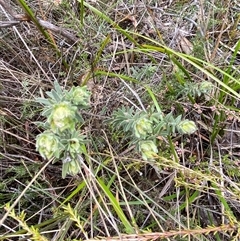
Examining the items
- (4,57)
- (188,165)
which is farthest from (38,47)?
(188,165)

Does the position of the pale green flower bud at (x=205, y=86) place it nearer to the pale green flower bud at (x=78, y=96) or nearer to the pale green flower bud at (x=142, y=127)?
the pale green flower bud at (x=142, y=127)

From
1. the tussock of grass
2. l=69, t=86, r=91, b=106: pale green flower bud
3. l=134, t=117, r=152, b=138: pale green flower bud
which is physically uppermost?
l=69, t=86, r=91, b=106: pale green flower bud

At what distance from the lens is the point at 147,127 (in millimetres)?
1134

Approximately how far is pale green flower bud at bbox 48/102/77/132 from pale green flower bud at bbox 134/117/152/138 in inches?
7.5

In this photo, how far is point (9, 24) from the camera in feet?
4.70

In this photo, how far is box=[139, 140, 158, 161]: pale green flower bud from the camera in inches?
44.6

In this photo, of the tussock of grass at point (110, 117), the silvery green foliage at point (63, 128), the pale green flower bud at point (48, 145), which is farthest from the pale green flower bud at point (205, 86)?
the pale green flower bud at point (48, 145)

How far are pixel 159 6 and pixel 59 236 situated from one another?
105 cm

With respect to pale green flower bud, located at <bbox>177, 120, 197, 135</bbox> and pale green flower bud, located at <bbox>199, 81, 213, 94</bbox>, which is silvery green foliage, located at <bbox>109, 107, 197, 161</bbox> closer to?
pale green flower bud, located at <bbox>177, 120, 197, 135</bbox>

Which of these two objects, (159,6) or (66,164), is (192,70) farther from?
(66,164)

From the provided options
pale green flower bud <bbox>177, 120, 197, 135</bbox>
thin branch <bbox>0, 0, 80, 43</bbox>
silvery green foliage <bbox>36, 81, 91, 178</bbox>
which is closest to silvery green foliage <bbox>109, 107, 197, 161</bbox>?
pale green flower bud <bbox>177, 120, 197, 135</bbox>

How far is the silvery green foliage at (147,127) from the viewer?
3.75 ft

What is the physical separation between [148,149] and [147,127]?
0.19 ft

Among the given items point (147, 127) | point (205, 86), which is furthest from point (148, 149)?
point (205, 86)
